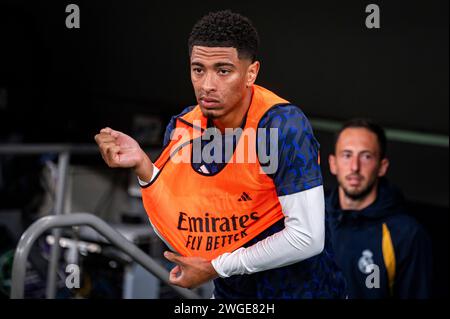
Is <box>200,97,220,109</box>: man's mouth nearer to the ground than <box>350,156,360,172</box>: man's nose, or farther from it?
farther from it

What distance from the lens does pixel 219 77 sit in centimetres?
108

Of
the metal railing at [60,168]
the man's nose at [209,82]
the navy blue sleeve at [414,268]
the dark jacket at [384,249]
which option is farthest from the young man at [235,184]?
the metal railing at [60,168]

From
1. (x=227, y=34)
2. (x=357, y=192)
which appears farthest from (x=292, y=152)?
(x=357, y=192)

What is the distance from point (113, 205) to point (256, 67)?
75.0 inches

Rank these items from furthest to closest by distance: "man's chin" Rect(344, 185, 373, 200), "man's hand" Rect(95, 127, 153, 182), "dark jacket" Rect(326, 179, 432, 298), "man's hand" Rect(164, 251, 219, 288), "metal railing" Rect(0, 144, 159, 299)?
"metal railing" Rect(0, 144, 159, 299), "dark jacket" Rect(326, 179, 432, 298), "man's chin" Rect(344, 185, 373, 200), "man's hand" Rect(164, 251, 219, 288), "man's hand" Rect(95, 127, 153, 182)

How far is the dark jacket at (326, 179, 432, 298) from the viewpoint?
Answer: 6.09ft

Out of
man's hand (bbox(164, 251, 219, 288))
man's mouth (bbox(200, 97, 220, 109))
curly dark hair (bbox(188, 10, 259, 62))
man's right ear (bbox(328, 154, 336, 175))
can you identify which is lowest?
man's hand (bbox(164, 251, 219, 288))

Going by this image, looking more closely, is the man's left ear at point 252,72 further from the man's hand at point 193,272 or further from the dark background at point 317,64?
the man's hand at point 193,272

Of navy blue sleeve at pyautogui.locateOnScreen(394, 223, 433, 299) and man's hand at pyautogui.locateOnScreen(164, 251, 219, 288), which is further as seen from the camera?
navy blue sleeve at pyautogui.locateOnScreen(394, 223, 433, 299)

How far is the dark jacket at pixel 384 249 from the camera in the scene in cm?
186

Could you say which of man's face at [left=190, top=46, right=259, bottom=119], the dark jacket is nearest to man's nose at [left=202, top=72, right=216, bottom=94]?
man's face at [left=190, top=46, right=259, bottom=119]

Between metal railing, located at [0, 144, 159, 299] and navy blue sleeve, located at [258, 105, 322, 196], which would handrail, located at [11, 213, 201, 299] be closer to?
navy blue sleeve, located at [258, 105, 322, 196]
